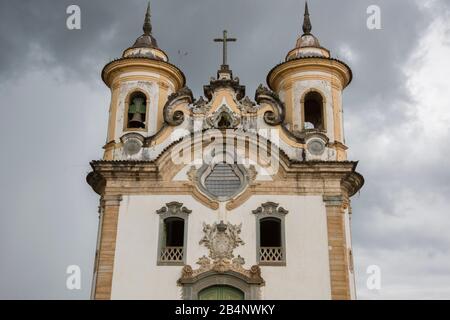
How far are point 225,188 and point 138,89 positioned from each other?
17.2 feet

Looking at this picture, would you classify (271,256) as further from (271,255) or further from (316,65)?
(316,65)

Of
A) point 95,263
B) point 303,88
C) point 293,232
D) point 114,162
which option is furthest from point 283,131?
point 95,263

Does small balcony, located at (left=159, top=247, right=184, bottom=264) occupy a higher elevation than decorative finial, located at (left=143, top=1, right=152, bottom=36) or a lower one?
lower

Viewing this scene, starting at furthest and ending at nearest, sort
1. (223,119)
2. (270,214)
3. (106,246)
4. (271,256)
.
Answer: (223,119) < (270,214) < (106,246) < (271,256)

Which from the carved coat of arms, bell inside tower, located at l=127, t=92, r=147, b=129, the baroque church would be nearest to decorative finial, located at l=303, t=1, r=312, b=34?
the baroque church

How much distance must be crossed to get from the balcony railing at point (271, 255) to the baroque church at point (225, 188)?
32 millimetres

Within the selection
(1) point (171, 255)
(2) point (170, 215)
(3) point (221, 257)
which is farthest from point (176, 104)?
(3) point (221, 257)

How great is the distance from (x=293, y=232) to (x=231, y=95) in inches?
216

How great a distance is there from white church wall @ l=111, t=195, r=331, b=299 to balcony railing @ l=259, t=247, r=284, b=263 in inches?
8.6

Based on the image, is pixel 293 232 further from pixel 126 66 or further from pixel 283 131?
pixel 126 66

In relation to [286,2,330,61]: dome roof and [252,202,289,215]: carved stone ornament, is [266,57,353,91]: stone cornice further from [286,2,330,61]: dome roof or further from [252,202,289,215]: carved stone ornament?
[252,202,289,215]: carved stone ornament

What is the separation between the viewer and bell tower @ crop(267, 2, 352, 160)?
74.9 ft

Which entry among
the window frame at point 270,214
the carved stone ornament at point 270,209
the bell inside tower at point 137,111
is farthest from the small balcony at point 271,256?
the bell inside tower at point 137,111

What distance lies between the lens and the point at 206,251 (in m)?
20.2
